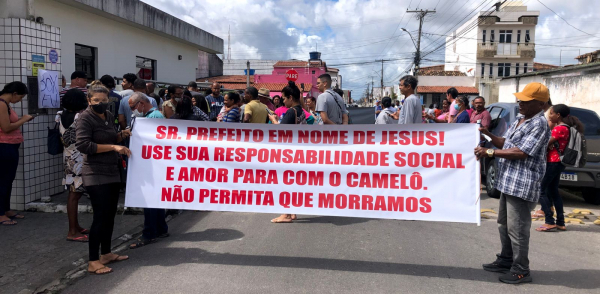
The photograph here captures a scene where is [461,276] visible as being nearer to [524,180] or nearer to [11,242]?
[524,180]

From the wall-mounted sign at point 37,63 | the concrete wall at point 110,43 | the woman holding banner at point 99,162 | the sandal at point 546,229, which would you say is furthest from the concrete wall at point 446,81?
the woman holding banner at point 99,162

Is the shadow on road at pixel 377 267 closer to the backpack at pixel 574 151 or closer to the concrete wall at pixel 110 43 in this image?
the backpack at pixel 574 151

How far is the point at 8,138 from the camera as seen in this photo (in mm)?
5855

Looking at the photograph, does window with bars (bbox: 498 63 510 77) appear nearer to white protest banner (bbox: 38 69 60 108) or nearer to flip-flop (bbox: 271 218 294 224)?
flip-flop (bbox: 271 218 294 224)

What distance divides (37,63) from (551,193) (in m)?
7.64

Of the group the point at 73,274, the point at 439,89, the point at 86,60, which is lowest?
the point at 73,274

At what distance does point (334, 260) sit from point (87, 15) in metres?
9.70

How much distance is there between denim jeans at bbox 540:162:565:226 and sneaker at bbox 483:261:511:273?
2.18 m

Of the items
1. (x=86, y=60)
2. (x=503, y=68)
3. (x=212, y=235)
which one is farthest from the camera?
(x=503, y=68)

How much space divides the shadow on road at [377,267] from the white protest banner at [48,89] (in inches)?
132

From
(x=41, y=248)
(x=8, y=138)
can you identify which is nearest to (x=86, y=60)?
(x=8, y=138)

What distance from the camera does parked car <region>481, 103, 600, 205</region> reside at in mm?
7672

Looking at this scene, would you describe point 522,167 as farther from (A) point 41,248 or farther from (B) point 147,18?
(B) point 147,18

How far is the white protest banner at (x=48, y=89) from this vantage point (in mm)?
6617
